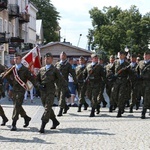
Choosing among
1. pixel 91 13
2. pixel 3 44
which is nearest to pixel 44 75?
pixel 3 44

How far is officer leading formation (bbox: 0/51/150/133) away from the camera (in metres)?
11.8

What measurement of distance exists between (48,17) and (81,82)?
67.5m

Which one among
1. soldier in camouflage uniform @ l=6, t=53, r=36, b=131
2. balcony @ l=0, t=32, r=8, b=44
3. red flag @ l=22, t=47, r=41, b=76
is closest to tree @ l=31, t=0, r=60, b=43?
balcony @ l=0, t=32, r=8, b=44

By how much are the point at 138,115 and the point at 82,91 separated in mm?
2382

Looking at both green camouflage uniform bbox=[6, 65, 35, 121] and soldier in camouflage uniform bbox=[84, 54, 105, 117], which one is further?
soldier in camouflage uniform bbox=[84, 54, 105, 117]

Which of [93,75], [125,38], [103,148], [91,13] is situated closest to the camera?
[103,148]

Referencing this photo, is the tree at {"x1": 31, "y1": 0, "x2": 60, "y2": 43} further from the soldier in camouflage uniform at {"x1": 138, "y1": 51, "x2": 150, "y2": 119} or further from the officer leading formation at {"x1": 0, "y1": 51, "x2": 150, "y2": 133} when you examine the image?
the soldier in camouflage uniform at {"x1": 138, "y1": 51, "x2": 150, "y2": 119}

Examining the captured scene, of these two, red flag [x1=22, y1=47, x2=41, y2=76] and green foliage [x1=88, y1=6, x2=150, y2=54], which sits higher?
green foliage [x1=88, y1=6, x2=150, y2=54]

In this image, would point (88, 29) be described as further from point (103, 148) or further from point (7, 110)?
point (103, 148)

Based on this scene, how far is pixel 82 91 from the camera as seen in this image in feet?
55.2

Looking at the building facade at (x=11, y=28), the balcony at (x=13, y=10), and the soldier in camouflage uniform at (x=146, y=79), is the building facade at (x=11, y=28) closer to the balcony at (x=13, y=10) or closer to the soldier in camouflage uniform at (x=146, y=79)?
the balcony at (x=13, y=10)

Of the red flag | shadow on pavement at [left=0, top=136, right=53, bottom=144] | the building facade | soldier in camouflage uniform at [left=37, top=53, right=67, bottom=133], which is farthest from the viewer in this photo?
the building facade

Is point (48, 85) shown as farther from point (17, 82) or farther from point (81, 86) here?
point (81, 86)

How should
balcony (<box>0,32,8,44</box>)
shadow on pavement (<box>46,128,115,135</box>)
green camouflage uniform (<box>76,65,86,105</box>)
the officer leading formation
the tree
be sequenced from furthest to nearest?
the tree, balcony (<box>0,32,8,44</box>), green camouflage uniform (<box>76,65,86,105</box>), the officer leading formation, shadow on pavement (<box>46,128,115,135</box>)
